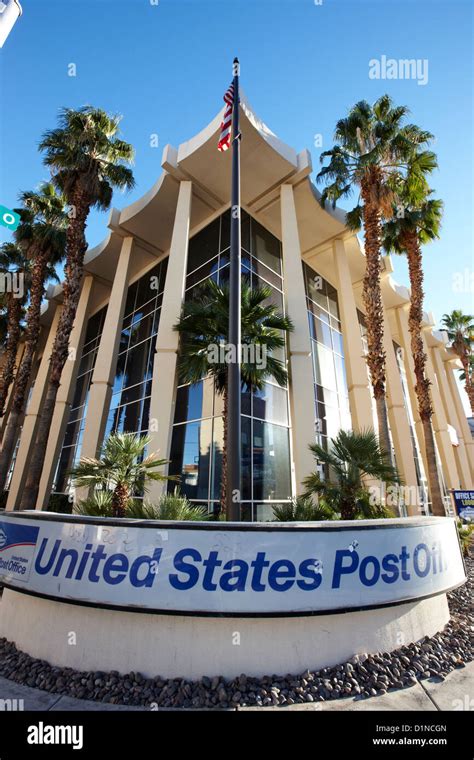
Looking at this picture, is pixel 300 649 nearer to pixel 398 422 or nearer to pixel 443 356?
pixel 398 422

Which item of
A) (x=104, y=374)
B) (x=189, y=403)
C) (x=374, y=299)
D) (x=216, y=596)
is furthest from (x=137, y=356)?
(x=216, y=596)

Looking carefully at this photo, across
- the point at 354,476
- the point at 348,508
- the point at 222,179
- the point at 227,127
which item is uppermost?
the point at 222,179

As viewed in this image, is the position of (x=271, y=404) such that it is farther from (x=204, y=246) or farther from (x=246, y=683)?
(x=246, y=683)

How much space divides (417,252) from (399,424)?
317 inches

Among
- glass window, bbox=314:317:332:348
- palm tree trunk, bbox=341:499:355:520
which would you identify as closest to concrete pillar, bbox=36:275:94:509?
glass window, bbox=314:317:332:348

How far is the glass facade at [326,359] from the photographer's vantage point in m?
15.8

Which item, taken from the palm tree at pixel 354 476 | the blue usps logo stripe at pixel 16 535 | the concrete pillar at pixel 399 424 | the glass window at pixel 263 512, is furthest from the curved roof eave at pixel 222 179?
the blue usps logo stripe at pixel 16 535

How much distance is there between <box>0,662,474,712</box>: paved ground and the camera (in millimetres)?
3492

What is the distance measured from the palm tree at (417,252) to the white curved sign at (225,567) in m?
11.7

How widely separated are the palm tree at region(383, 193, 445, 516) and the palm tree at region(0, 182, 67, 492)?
15803mm

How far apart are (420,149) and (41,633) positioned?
18894mm

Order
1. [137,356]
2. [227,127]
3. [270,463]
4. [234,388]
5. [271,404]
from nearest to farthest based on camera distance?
[234,388]
[227,127]
[270,463]
[271,404]
[137,356]

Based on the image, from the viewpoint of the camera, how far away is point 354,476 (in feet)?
25.2

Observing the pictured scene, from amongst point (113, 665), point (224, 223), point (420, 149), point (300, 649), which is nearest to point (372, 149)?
point (420, 149)
